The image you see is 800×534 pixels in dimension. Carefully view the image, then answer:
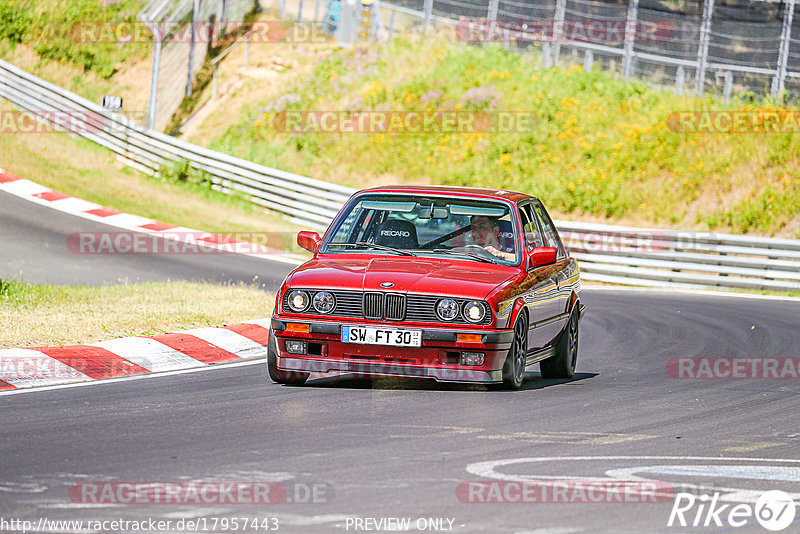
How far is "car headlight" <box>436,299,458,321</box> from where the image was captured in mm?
8805

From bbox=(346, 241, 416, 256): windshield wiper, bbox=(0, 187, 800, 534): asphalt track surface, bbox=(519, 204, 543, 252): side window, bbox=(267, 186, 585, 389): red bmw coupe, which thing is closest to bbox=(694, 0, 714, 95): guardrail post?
bbox=(0, 187, 800, 534): asphalt track surface

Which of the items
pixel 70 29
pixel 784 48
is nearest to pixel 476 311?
pixel 784 48

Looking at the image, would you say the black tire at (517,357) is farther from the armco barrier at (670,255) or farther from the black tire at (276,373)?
the armco barrier at (670,255)

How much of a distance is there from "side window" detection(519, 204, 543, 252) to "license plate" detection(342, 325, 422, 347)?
66.9 inches

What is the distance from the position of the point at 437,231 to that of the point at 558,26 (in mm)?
21777

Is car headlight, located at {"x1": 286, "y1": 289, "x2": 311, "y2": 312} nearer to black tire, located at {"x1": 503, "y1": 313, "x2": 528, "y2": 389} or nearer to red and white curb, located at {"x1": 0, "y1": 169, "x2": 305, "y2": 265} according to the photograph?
black tire, located at {"x1": 503, "y1": 313, "x2": 528, "y2": 389}

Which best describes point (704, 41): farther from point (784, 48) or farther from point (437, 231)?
point (437, 231)

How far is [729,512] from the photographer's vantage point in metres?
5.50

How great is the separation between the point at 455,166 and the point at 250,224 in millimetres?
6797

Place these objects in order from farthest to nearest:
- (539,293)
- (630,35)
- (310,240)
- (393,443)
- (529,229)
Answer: (630,35) → (529,229) → (310,240) → (539,293) → (393,443)

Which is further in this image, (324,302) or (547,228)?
(547,228)

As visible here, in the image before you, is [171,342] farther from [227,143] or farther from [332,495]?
[227,143]

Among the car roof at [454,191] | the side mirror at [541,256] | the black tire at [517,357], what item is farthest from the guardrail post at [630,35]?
the black tire at [517,357]

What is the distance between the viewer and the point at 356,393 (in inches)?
353
